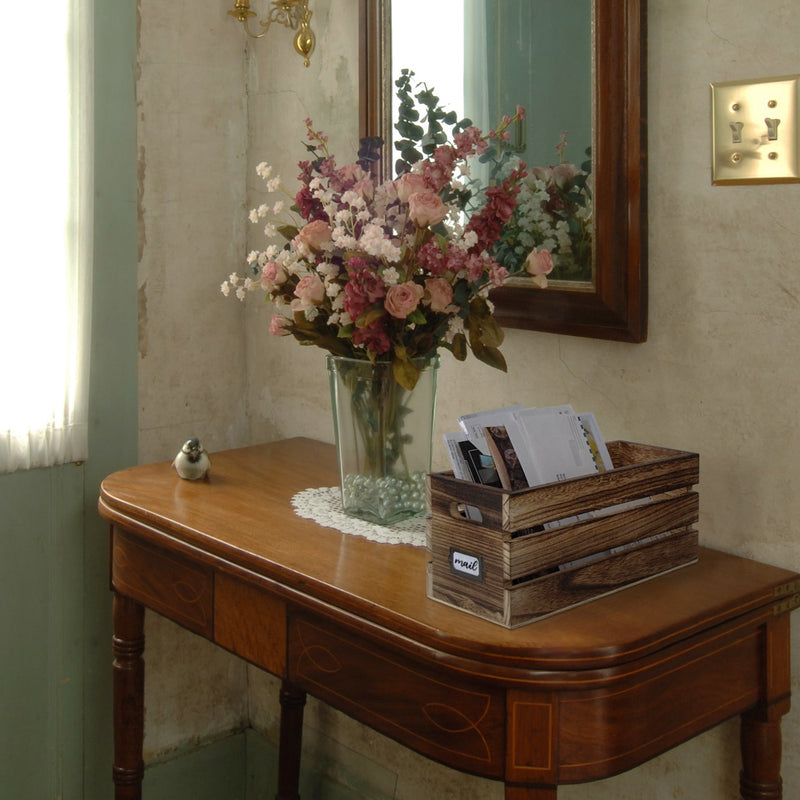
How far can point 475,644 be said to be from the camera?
136cm

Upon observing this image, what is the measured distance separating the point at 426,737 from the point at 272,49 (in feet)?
5.92

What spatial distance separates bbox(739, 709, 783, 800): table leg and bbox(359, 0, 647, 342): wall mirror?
644mm

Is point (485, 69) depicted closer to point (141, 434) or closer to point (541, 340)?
point (541, 340)

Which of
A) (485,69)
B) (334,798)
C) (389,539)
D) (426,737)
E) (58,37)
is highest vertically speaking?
(58,37)

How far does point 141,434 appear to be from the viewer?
259 cm

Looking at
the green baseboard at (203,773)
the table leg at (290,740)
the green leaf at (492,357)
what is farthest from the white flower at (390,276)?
the green baseboard at (203,773)

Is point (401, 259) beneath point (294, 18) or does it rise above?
beneath

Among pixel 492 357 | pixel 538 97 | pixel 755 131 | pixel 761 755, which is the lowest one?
pixel 761 755

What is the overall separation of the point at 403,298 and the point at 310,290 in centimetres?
17

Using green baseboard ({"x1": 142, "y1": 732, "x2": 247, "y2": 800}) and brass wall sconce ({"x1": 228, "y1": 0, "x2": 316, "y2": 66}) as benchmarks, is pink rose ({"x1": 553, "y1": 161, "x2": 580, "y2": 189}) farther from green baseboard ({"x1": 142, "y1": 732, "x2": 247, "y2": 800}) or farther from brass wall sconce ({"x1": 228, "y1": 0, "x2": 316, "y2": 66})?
green baseboard ({"x1": 142, "y1": 732, "x2": 247, "y2": 800})

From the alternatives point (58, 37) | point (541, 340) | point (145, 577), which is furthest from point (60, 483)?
point (541, 340)

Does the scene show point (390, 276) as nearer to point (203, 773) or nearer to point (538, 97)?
point (538, 97)

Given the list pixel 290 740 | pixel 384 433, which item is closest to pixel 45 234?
pixel 384 433

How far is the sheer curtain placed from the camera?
7.34 ft
